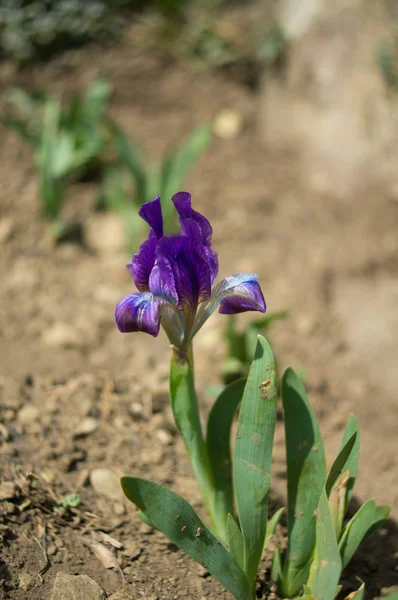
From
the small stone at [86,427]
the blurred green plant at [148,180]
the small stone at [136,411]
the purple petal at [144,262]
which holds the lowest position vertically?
the small stone at [136,411]

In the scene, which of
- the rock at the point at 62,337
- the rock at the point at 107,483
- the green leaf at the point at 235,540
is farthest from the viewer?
the rock at the point at 62,337

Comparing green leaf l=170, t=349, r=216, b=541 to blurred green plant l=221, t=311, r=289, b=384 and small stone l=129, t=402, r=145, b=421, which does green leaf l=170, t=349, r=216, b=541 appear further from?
blurred green plant l=221, t=311, r=289, b=384

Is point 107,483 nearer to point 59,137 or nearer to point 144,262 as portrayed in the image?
point 144,262

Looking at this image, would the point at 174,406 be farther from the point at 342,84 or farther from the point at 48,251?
the point at 342,84

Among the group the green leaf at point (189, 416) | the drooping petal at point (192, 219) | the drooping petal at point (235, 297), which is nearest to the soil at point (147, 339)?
the green leaf at point (189, 416)

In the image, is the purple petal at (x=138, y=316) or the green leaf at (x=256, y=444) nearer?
the purple petal at (x=138, y=316)

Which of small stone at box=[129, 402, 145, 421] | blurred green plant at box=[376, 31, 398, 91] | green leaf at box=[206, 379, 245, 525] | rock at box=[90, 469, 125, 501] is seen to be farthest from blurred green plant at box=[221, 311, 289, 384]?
blurred green plant at box=[376, 31, 398, 91]

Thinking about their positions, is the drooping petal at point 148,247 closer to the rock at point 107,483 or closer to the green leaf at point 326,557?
the green leaf at point 326,557
